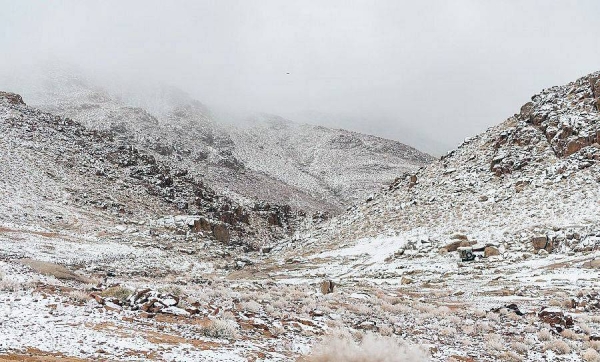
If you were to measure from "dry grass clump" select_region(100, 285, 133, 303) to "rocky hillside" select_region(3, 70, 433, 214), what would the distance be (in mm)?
72172

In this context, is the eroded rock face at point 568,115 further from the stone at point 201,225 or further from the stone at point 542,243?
the stone at point 201,225

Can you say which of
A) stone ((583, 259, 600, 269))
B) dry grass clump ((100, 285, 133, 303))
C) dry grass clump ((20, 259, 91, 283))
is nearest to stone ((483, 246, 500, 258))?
stone ((583, 259, 600, 269))

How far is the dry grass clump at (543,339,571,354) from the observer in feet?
32.8

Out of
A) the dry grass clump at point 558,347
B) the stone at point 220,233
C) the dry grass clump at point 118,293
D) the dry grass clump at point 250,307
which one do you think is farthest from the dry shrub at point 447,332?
the stone at point 220,233

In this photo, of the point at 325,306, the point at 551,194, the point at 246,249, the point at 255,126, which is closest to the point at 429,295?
the point at 325,306

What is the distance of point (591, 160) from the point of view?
3538 cm

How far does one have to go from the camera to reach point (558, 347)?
400 inches

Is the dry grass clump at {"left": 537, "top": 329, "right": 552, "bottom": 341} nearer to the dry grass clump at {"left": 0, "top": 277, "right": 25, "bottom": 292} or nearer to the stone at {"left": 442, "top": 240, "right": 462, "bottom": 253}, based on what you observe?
the dry grass clump at {"left": 0, "top": 277, "right": 25, "bottom": 292}

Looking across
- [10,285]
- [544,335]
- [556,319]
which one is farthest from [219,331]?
[556,319]

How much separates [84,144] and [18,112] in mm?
11393

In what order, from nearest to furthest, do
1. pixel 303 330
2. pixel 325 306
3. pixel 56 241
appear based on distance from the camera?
pixel 303 330, pixel 325 306, pixel 56 241

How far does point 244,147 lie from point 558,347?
134m

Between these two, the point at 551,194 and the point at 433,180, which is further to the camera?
the point at 433,180

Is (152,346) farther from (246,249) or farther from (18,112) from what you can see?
(18,112)
